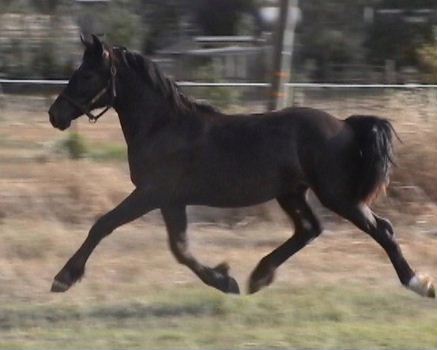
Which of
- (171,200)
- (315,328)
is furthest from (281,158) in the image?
(315,328)

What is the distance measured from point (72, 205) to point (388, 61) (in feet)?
63.7

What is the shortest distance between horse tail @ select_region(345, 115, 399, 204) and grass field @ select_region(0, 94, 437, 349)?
31.2 inches

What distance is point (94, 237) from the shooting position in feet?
26.0

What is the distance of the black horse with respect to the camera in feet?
26.8

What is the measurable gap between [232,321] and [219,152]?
1266 mm

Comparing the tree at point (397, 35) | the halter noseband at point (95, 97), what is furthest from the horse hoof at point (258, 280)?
the tree at point (397, 35)

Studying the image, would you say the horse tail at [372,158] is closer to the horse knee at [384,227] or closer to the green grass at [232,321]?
the horse knee at [384,227]

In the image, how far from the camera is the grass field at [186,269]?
24.0ft

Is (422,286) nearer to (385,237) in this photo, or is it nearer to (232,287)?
(385,237)

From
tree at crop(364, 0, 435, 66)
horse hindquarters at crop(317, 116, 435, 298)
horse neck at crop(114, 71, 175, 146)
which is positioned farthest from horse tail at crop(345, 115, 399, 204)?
tree at crop(364, 0, 435, 66)

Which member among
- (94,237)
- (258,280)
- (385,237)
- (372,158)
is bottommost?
(258,280)

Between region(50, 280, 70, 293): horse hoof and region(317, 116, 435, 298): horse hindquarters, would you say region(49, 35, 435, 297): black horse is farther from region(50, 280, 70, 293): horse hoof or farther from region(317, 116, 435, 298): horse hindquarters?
region(50, 280, 70, 293): horse hoof

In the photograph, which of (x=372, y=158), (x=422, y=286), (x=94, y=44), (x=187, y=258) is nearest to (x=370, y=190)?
(x=372, y=158)

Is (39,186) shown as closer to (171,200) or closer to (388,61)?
(171,200)
